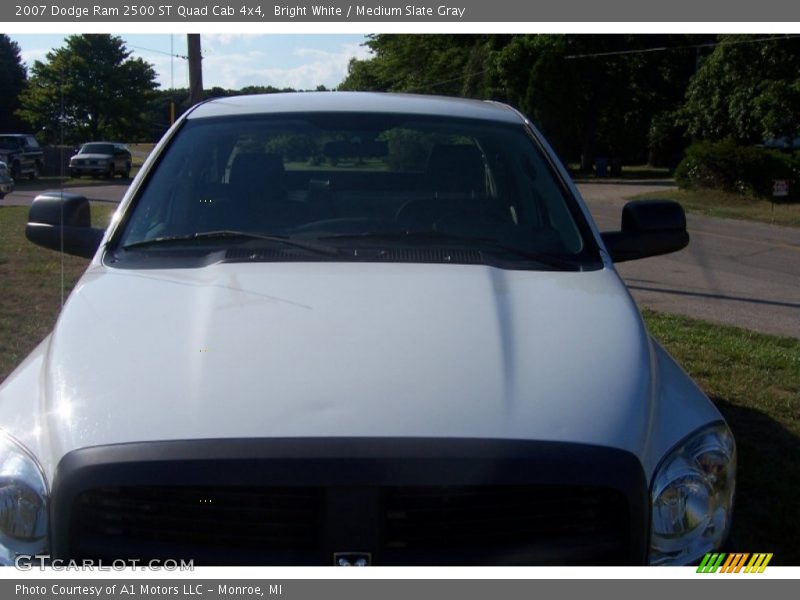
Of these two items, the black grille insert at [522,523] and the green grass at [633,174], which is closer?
the black grille insert at [522,523]

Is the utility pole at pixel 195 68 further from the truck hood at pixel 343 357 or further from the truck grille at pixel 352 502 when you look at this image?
the truck grille at pixel 352 502

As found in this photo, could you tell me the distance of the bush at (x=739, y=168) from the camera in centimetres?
2656

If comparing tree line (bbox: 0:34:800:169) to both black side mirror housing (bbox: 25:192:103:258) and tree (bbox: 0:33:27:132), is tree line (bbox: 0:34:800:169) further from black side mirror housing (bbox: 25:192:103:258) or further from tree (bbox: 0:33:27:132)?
black side mirror housing (bbox: 25:192:103:258)

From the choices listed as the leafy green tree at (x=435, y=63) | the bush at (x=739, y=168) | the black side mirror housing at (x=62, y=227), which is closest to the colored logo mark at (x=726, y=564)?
the black side mirror housing at (x=62, y=227)

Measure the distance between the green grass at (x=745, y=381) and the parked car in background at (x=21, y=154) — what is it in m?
24.5

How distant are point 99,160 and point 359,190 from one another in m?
36.1

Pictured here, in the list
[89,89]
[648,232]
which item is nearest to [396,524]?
[648,232]

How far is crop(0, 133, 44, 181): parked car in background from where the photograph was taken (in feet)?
112

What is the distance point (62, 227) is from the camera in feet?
13.2

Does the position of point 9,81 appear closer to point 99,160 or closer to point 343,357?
point 99,160

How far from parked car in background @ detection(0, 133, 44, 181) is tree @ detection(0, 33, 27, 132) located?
1405 mm

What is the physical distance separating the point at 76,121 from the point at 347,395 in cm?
1194

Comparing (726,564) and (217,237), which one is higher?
(217,237)

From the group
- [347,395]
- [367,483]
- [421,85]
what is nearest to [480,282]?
[347,395]
